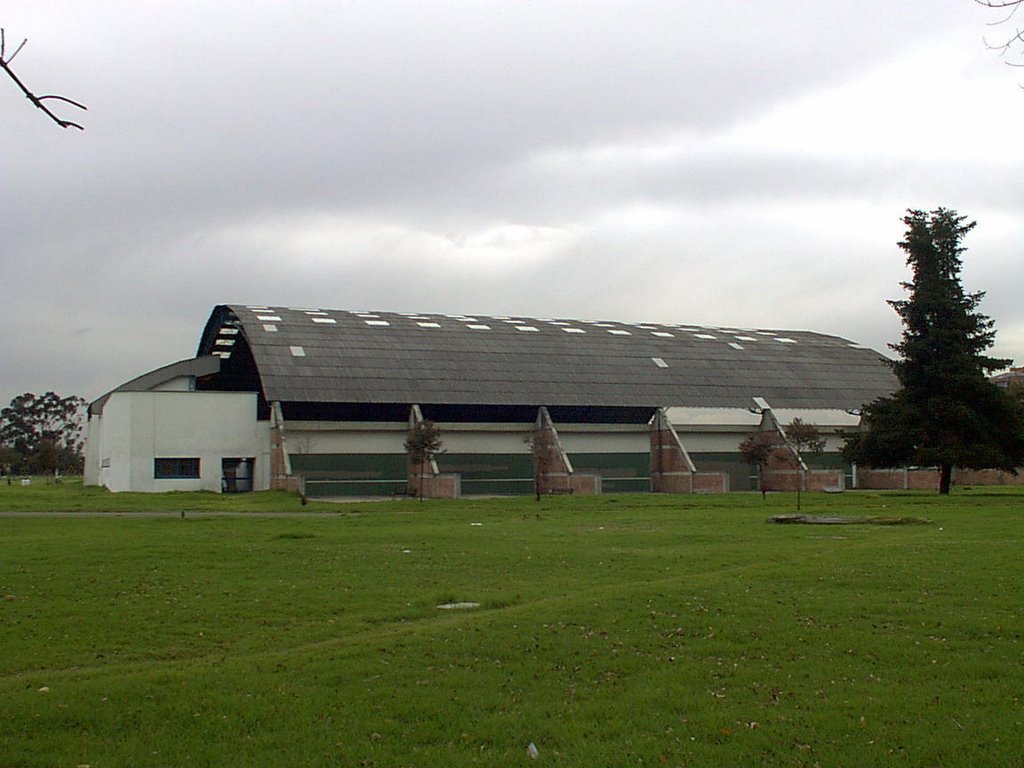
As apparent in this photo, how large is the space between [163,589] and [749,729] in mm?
11029

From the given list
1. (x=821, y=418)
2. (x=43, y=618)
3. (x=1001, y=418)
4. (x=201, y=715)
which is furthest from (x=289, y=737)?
(x=821, y=418)

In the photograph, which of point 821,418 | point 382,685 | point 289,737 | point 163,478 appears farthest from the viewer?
point 821,418

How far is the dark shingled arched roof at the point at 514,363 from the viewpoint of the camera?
63875mm

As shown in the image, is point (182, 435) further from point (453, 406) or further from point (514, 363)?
point (514, 363)

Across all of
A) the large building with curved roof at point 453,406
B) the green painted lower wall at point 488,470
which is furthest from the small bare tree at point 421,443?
the green painted lower wall at point 488,470

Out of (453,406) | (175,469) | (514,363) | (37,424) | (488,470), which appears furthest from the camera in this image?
(37,424)

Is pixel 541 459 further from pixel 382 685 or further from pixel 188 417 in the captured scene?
pixel 382 685

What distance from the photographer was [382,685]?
10562 millimetres

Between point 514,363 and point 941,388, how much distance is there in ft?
89.2

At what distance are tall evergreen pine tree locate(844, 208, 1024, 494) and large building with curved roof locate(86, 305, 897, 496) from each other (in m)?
12.0

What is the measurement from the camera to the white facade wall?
58219 mm

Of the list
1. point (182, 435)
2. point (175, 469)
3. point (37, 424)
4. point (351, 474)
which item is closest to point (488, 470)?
point (351, 474)

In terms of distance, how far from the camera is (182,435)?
2331 inches

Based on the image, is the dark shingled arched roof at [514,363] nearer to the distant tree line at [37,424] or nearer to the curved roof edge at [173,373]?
the curved roof edge at [173,373]
